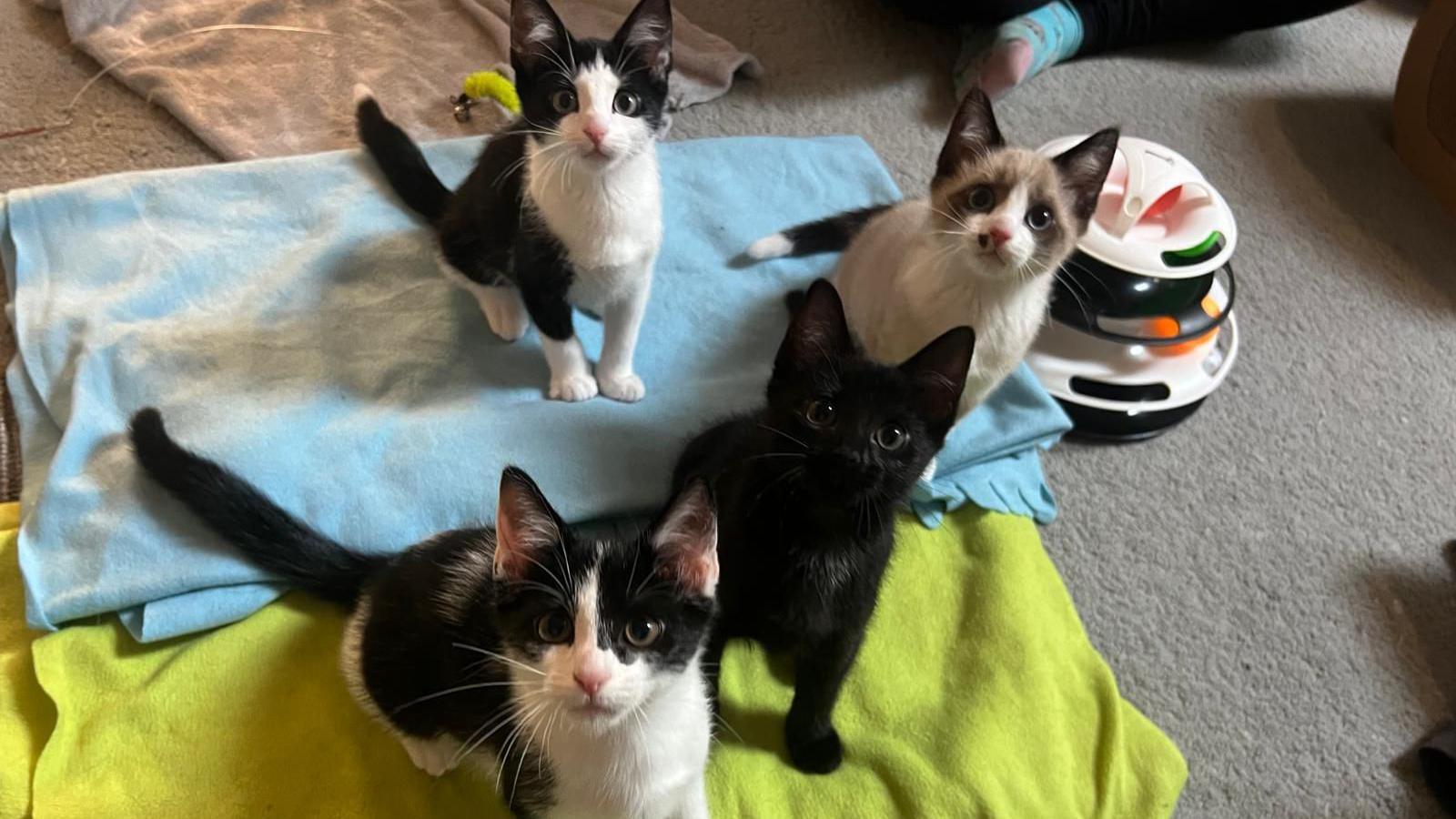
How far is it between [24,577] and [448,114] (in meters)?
1.22

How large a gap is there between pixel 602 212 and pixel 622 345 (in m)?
0.27

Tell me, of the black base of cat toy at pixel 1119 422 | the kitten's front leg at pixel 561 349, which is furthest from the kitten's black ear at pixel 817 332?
the black base of cat toy at pixel 1119 422

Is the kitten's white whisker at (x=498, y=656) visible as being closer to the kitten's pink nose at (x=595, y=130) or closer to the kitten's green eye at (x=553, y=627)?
the kitten's green eye at (x=553, y=627)

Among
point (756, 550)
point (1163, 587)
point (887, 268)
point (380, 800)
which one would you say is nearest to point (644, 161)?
point (887, 268)

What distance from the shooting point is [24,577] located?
3.92 feet

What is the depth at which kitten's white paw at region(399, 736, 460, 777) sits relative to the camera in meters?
1.10

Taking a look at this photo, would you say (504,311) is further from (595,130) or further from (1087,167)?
(1087,167)

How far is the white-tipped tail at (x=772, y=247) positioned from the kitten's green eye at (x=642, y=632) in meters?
0.97

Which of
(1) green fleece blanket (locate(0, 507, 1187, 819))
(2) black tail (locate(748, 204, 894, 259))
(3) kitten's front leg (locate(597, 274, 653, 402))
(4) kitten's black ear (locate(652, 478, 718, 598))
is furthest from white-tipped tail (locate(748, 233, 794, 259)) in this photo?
(4) kitten's black ear (locate(652, 478, 718, 598))

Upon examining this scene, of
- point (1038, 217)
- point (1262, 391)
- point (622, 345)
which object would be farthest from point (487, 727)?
point (1262, 391)

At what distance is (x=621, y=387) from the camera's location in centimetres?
149

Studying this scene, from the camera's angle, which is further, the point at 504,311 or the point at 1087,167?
the point at 504,311

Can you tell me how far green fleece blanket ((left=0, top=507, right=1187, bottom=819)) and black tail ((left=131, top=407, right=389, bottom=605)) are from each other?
73mm

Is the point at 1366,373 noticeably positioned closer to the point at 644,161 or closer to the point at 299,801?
the point at 644,161
